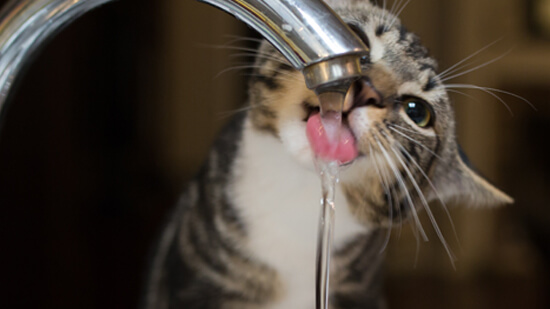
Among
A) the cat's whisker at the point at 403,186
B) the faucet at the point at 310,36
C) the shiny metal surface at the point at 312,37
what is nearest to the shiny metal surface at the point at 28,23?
the faucet at the point at 310,36

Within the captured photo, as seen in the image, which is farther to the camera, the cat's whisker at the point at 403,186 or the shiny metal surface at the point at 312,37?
the cat's whisker at the point at 403,186

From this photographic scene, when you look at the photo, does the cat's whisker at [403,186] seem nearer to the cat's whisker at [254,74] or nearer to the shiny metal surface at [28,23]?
the cat's whisker at [254,74]

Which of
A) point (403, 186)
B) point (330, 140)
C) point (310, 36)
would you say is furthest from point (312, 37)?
point (403, 186)

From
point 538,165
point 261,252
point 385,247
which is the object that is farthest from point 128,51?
A: point 538,165

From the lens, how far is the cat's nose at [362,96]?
542mm

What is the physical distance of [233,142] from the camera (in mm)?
683

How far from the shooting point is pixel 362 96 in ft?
1.80

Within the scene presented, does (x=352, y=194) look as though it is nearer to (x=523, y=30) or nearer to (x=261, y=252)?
(x=261, y=252)

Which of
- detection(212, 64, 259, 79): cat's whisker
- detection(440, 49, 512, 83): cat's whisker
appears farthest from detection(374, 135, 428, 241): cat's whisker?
detection(212, 64, 259, 79): cat's whisker

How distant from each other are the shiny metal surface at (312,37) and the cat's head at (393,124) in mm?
188

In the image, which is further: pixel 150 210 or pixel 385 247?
pixel 150 210

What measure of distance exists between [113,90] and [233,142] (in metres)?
0.22

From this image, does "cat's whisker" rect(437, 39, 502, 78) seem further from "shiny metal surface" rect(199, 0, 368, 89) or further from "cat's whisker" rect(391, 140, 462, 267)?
"shiny metal surface" rect(199, 0, 368, 89)

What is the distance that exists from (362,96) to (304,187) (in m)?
0.15
